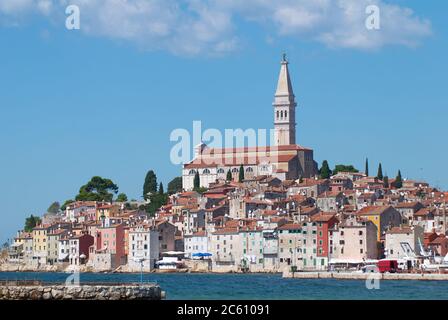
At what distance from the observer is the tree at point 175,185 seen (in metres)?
105

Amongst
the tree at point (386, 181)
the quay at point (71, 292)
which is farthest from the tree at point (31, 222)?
the quay at point (71, 292)

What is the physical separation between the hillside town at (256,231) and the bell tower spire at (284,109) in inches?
785

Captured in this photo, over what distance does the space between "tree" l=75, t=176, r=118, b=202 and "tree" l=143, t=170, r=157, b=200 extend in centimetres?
286

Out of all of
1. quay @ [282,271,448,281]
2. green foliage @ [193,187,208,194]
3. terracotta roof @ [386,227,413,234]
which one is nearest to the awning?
terracotta roof @ [386,227,413,234]

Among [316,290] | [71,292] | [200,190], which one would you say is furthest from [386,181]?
[71,292]

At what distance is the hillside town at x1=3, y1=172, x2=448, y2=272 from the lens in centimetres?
6488

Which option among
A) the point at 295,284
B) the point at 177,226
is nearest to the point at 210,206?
the point at 177,226

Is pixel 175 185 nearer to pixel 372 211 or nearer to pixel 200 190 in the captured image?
pixel 200 190

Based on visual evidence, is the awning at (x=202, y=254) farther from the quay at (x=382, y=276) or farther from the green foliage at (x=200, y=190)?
the green foliage at (x=200, y=190)

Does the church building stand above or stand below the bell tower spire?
below

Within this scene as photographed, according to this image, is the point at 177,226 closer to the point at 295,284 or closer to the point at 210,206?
the point at 210,206

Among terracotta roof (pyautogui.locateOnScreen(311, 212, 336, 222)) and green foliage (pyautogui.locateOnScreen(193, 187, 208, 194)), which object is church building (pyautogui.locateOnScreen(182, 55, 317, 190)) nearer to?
green foliage (pyautogui.locateOnScreen(193, 187, 208, 194))
